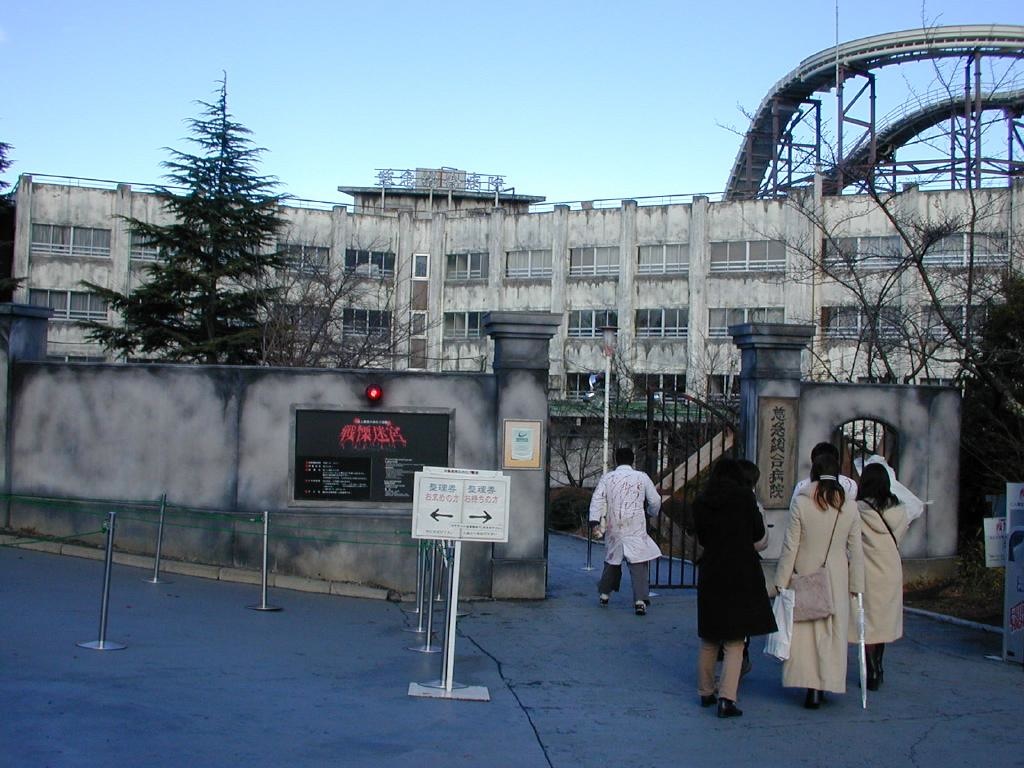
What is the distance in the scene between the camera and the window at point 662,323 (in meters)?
48.6

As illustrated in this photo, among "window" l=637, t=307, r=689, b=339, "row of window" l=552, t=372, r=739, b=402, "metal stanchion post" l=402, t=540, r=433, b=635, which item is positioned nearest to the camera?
"metal stanchion post" l=402, t=540, r=433, b=635

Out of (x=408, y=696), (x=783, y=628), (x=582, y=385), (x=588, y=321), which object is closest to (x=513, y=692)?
(x=408, y=696)

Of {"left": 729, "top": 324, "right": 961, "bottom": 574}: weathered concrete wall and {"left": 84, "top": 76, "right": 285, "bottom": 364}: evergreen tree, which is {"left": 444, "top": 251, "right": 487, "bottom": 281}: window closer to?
{"left": 84, "top": 76, "right": 285, "bottom": 364}: evergreen tree

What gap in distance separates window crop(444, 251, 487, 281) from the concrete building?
6 cm

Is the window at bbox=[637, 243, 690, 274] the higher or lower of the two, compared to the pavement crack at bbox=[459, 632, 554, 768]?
higher

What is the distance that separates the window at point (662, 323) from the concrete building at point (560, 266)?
5cm

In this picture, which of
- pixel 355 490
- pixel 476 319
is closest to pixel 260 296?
pixel 355 490

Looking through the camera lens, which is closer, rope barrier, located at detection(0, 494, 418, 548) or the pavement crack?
the pavement crack

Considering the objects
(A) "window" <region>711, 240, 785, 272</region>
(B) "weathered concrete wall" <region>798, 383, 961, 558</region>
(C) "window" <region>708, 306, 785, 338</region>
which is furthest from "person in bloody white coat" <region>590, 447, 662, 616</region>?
(A) "window" <region>711, 240, 785, 272</region>

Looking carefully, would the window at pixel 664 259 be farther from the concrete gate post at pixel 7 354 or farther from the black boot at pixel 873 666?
the black boot at pixel 873 666

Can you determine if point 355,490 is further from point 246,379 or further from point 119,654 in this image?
point 119,654

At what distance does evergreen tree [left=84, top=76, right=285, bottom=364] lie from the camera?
93.8 ft

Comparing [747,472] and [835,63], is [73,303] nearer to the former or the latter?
[835,63]

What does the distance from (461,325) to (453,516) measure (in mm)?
44147
